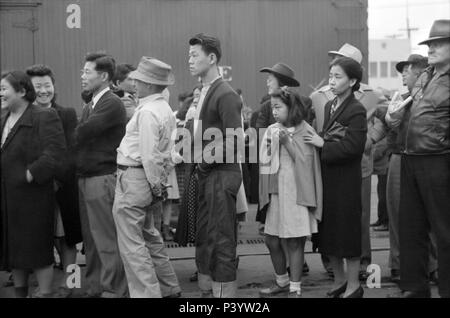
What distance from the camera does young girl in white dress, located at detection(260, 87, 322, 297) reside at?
5.61m

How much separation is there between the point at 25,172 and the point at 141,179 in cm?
89

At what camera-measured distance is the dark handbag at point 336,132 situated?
17.8 ft

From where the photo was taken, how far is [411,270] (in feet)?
16.2

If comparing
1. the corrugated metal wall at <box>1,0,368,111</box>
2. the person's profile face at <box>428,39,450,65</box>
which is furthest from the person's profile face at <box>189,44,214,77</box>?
the corrugated metal wall at <box>1,0,368,111</box>

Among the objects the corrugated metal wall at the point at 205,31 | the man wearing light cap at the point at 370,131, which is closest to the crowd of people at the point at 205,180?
the man wearing light cap at the point at 370,131

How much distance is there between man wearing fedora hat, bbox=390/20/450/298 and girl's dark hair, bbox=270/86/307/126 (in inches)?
39.8

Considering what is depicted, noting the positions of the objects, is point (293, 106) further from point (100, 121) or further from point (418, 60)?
point (100, 121)

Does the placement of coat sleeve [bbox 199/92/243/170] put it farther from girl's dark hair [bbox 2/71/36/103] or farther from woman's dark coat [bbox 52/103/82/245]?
girl's dark hair [bbox 2/71/36/103]

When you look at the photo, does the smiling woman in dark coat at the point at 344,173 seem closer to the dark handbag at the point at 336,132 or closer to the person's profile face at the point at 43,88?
the dark handbag at the point at 336,132

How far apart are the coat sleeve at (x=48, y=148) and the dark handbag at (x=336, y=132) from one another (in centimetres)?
215

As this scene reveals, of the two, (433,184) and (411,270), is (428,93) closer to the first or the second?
(433,184)

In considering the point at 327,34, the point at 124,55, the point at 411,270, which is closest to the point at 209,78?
the point at 411,270
